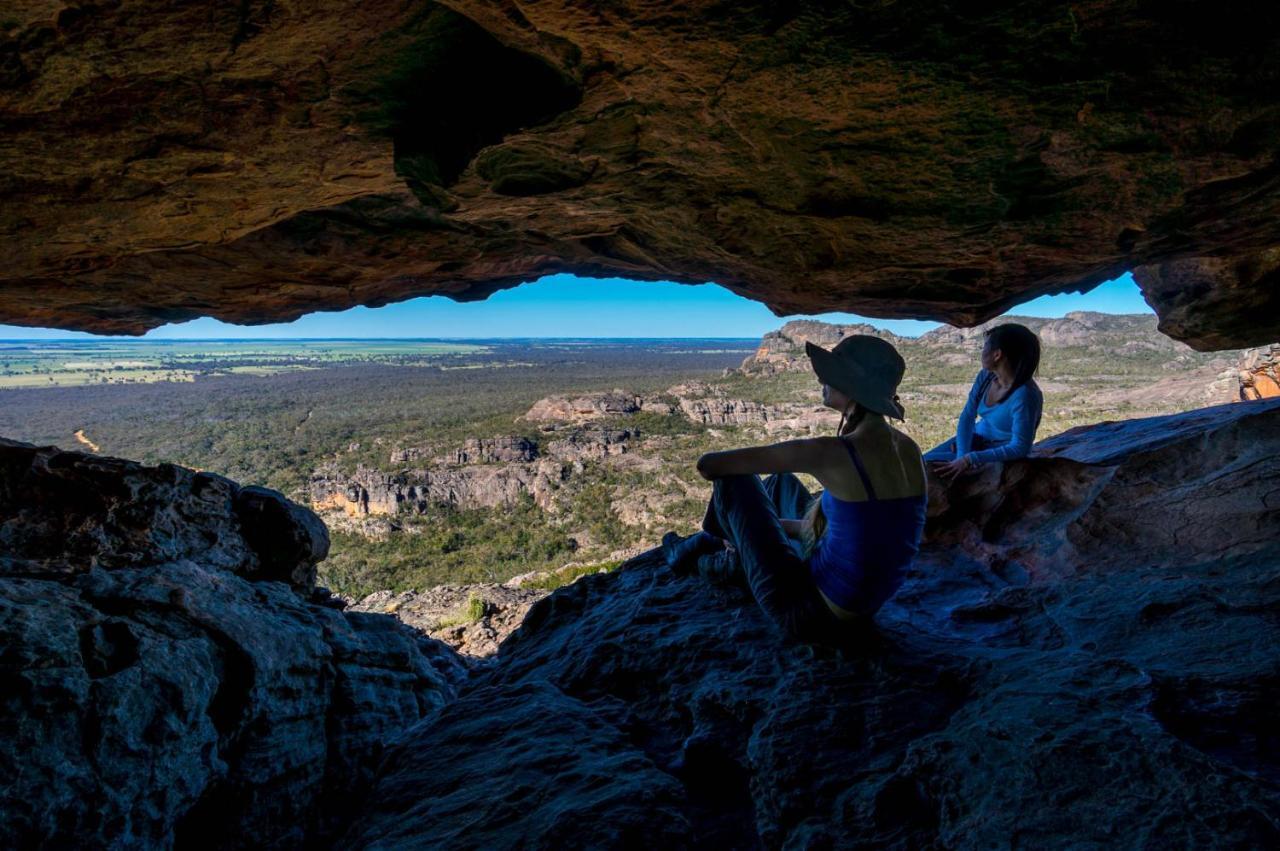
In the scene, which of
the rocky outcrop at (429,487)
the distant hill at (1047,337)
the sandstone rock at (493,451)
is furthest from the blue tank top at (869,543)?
the distant hill at (1047,337)

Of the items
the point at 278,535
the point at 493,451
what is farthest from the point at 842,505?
the point at 493,451

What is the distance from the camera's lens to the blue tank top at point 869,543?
310cm

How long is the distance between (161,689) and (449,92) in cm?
435

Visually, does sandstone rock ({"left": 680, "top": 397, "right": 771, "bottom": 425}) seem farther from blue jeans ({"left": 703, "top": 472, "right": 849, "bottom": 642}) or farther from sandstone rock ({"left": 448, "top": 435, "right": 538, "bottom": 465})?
blue jeans ({"left": 703, "top": 472, "right": 849, "bottom": 642})

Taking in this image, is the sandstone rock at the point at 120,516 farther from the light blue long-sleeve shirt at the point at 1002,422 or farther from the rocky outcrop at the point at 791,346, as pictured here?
the rocky outcrop at the point at 791,346

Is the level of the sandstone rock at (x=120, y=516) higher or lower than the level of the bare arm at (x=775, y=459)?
lower

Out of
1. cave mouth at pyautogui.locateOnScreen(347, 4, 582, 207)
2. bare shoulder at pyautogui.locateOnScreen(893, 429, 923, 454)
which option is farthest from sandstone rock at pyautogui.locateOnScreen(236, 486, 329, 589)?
bare shoulder at pyautogui.locateOnScreen(893, 429, 923, 454)

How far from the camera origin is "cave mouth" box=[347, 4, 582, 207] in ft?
13.6

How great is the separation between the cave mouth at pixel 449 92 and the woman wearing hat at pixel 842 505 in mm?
2932

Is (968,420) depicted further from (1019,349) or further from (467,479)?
(467,479)

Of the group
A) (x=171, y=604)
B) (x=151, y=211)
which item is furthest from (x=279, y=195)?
(x=171, y=604)

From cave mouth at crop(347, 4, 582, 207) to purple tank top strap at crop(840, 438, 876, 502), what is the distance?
315 centimetres

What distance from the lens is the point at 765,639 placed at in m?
3.73

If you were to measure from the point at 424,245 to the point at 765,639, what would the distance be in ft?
26.8
